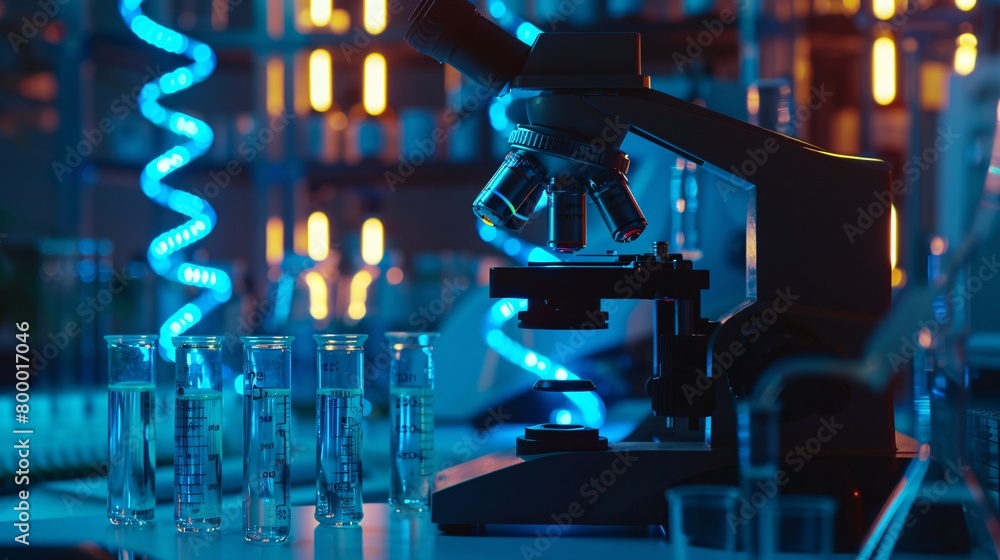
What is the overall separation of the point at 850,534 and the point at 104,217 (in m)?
3.48

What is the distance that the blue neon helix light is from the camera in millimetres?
2311

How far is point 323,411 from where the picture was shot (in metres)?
0.98

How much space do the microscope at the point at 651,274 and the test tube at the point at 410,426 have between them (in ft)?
0.16

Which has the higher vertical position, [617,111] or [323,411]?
[617,111]

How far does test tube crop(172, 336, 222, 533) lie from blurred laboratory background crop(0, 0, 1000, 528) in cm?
43

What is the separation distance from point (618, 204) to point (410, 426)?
343 mm

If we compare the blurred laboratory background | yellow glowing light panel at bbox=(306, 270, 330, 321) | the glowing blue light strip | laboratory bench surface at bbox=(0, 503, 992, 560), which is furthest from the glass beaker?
yellow glowing light panel at bbox=(306, 270, 330, 321)

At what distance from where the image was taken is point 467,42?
99cm

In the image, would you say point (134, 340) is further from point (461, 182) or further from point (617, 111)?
point (461, 182)

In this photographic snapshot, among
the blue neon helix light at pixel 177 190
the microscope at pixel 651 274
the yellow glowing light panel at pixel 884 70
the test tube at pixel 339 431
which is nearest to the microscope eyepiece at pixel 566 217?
the microscope at pixel 651 274

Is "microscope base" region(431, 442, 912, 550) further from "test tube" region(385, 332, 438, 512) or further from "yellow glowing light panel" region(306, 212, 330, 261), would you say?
"yellow glowing light panel" region(306, 212, 330, 261)

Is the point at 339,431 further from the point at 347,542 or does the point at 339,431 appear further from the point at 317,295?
the point at 317,295

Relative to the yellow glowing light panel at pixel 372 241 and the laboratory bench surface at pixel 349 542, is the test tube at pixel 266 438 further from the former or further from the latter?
the yellow glowing light panel at pixel 372 241

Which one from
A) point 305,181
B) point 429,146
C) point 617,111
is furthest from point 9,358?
point 617,111
